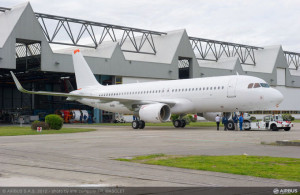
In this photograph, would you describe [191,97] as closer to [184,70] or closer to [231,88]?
[231,88]

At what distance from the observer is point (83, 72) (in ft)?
141

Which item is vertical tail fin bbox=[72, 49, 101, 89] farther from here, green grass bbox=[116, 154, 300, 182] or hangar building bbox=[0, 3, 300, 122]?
green grass bbox=[116, 154, 300, 182]

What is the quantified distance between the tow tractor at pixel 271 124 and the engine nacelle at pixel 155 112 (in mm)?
6303

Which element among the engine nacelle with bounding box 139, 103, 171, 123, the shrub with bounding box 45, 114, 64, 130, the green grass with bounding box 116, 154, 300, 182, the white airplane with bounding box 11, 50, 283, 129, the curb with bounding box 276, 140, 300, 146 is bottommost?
the green grass with bounding box 116, 154, 300, 182

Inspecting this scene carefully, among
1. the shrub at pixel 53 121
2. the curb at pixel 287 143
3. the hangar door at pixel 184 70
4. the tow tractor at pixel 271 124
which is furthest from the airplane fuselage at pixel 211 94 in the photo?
the hangar door at pixel 184 70

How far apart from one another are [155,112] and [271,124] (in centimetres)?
872

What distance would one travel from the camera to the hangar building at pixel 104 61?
44.7 metres

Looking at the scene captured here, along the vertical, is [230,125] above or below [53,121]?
below

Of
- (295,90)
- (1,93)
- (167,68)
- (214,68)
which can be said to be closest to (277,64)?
(295,90)

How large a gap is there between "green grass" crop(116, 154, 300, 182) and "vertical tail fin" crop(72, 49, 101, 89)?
31.0 metres

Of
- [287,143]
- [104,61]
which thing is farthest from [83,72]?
[287,143]

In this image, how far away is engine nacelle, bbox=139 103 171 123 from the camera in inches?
1235

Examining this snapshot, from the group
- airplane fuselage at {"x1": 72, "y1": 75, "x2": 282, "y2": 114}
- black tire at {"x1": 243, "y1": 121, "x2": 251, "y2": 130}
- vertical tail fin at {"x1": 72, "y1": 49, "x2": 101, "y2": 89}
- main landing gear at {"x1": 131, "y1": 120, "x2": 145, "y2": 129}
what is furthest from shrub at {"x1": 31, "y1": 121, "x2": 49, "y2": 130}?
black tire at {"x1": 243, "y1": 121, "x2": 251, "y2": 130}

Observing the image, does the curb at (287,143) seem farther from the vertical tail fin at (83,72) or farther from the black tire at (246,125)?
the vertical tail fin at (83,72)
